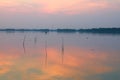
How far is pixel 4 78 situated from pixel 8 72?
5.54 feet

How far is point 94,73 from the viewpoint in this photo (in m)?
14.1

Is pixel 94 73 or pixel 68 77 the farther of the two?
pixel 94 73

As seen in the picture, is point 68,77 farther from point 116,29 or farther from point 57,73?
point 116,29

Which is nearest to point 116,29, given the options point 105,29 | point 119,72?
point 105,29

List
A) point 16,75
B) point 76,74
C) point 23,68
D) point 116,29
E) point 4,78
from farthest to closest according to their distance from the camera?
point 116,29, point 23,68, point 76,74, point 16,75, point 4,78

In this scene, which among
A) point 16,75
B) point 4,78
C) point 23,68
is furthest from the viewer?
point 23,68

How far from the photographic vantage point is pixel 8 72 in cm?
1352

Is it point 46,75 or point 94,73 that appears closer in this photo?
point 46,75

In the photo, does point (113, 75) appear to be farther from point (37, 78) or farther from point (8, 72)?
point (8, 72)

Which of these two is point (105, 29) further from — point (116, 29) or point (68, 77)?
point (68, 77)

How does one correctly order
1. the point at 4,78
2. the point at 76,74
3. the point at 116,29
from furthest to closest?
the point at 116,29 → the point at 76,74 → the point at 4,78

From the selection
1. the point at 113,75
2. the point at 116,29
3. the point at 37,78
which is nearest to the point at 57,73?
the point at 37,78

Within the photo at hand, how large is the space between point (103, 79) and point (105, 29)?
8757 cm

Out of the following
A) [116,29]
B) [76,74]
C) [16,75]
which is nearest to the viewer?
[16,75]
